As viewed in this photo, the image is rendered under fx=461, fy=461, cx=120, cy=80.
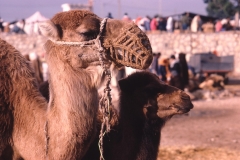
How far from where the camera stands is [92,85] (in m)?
3.85

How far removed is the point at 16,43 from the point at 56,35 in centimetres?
2577

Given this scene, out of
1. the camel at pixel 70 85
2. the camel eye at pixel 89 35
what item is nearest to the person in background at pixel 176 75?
the camel at pixel 70 85

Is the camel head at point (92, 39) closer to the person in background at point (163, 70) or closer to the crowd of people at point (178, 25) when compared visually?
the person in background at point (163, 70)

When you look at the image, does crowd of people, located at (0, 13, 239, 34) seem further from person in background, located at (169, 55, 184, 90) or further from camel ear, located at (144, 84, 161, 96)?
camel ear, located at (144, 84, 161, 96)

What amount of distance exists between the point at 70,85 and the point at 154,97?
1.65 m

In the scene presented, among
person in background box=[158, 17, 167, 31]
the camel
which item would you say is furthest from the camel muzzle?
person in background box=[158, 17, 167, 31]

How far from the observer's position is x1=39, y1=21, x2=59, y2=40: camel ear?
390 cm

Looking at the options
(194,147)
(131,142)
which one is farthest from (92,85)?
(194,147)

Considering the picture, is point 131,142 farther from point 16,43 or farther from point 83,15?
point 16,43

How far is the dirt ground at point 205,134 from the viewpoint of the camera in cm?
829

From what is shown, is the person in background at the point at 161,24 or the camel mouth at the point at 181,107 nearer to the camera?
the camel mouth at the point at 181,107

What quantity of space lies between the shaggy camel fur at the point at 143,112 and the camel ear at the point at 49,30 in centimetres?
135

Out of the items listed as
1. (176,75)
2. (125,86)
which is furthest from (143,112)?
(176,75)

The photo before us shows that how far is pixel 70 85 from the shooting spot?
3824 millimetres
